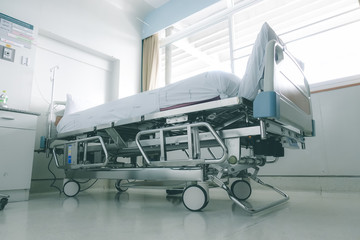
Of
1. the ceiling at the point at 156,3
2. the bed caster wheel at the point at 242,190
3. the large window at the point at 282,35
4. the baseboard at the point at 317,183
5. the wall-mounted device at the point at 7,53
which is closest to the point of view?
the bed caster wheel at the point at 242,190

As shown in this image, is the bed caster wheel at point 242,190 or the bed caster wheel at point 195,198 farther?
the bed caster wheel at point 242,190

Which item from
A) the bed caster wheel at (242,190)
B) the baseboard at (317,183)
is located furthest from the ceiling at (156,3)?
the bed caster wheel at (242,190)

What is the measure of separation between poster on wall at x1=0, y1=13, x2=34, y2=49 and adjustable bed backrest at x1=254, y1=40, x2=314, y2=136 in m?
2.89

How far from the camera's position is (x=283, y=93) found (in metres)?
1.51

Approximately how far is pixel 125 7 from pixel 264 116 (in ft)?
14.1

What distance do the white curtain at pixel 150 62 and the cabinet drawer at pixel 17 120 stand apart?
234cm

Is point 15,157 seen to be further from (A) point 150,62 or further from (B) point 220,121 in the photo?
(A) point 150,62

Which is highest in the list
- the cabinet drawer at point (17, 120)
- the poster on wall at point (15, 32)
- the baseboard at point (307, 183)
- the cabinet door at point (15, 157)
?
the poster on wall at point (15, 32)

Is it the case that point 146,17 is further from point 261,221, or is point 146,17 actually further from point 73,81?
point 261,221

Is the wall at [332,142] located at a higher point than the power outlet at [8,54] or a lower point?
lower

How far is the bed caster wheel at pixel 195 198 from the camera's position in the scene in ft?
5.10

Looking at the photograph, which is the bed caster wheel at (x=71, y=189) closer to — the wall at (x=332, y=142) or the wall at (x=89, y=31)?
the wall at (x=89, y=31)

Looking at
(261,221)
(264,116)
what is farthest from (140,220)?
(264,116)

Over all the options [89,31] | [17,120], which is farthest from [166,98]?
[89,31]
